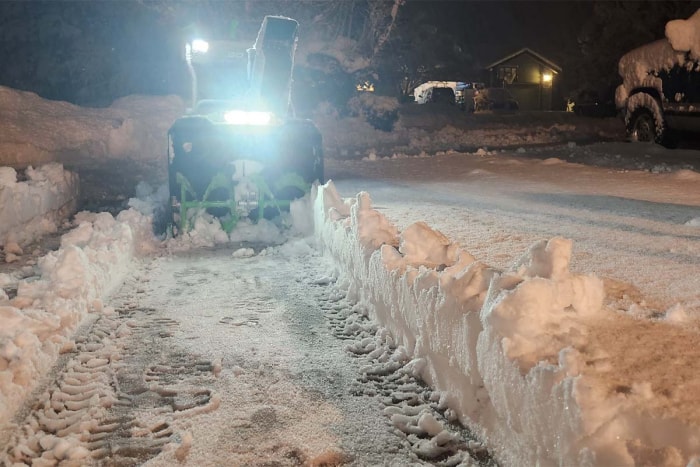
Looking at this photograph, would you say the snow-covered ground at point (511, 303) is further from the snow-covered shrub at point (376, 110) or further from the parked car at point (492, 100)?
the parked car at point (492, 100)

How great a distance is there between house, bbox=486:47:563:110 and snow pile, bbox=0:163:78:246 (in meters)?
38.8

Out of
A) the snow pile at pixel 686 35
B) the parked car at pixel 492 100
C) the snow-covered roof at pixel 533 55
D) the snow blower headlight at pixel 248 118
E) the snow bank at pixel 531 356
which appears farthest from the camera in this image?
the snow-covered roof at pixel 533 55

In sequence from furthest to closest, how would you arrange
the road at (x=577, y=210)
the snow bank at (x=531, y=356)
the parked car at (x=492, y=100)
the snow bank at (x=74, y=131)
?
1. the parked car at (x=492, y=100)
2. the snow bank at (x=74, y=131)
3. the road at (x=577, y=210)
4. the snow bank at (x=531, y=356)

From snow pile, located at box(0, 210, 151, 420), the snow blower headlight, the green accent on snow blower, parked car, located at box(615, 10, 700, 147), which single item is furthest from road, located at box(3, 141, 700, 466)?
parked car, located at box(615, 10, 700, 147)

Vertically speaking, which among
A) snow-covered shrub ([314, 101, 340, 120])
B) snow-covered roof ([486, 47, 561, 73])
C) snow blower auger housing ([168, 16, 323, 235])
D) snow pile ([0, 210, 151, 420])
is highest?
snow-covered roof ([486, 47, 561, 73])

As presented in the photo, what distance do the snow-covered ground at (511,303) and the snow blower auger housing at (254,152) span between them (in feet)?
1.06

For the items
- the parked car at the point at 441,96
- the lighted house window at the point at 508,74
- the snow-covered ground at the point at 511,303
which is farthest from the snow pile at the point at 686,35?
the lighted house window at the point at 508,74

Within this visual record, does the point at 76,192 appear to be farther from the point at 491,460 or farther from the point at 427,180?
the point at 491,460

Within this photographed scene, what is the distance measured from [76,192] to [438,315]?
9.24m

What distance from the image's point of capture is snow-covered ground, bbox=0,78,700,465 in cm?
248

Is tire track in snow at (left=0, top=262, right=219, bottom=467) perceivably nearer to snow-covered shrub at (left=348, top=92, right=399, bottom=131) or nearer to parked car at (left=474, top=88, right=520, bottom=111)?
snow-covered shrub at (left=348, top=92, right=399, bottom=131)

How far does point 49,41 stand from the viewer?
23.5m

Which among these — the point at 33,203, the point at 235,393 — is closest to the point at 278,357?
the point at 235,393

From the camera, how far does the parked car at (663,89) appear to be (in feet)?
43.3
